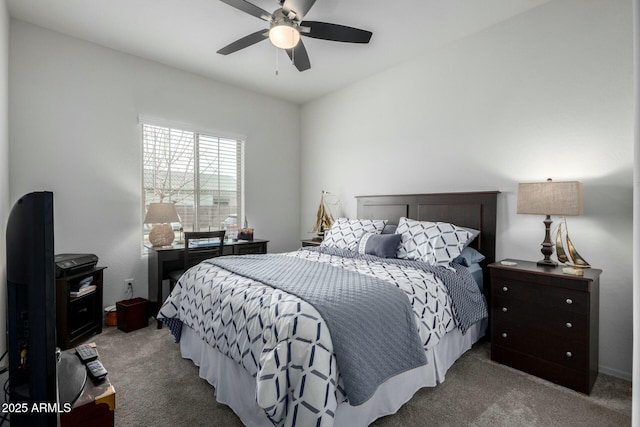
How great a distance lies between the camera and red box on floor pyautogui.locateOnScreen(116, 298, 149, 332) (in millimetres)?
3029

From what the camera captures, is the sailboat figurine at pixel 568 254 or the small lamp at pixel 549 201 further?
the sailboat figurine at pixel 568 254

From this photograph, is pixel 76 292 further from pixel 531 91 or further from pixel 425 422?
pixel 531 91

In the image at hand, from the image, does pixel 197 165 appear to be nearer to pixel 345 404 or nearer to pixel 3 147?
pixel 3 147

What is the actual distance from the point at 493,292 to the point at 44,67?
4.56 meters

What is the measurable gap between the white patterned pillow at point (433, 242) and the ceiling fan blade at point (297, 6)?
2.03 m

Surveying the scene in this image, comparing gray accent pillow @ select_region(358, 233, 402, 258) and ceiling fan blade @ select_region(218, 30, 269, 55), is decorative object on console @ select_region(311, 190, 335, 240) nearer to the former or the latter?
gray accent pillow @ select_region(358, 233, 402, 258)

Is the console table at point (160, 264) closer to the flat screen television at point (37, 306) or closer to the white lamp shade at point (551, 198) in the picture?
the flat screen television at point (37, 306)

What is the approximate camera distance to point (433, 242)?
8.89 feet

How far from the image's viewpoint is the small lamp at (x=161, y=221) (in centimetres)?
335

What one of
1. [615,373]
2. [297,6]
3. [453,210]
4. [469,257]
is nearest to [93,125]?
[297,6]

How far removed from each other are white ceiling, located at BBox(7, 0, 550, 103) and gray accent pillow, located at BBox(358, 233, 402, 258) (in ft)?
6.52

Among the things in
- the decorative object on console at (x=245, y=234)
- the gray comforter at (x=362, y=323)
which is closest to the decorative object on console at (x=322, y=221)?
the decorative object on console at (x=245, y=234)

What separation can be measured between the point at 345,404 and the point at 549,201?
2036 millimetres

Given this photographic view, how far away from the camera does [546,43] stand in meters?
2.59
